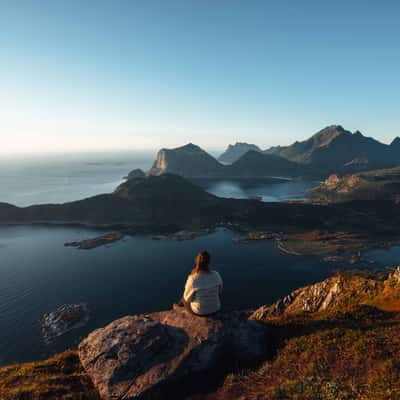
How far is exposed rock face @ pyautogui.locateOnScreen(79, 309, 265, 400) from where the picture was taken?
12656 mm

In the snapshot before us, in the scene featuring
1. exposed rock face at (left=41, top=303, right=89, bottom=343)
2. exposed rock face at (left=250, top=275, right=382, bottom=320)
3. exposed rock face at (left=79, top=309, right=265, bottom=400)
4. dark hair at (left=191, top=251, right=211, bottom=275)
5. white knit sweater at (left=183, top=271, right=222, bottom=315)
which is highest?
dark hair at (left=191, top=251, right=211, bottom=275)

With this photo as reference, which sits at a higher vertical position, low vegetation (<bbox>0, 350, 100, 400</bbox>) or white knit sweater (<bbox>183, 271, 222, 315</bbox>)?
white knit sweater (<bbox>183, 271, 222, 315</bbox>)

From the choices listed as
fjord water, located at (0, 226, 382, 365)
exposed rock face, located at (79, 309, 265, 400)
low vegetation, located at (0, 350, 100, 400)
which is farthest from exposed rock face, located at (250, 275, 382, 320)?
fjord water, located at (0, 226, 382, 365)

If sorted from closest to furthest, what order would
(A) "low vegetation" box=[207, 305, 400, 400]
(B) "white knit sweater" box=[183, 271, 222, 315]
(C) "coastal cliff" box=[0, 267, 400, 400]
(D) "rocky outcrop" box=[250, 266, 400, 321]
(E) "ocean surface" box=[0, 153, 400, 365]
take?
(A) "low vegetation" box=[207, 305, 400, 400], (C) "coastal cliff" box=[0, 267, 400, 400], (B) "white knit sweater" box=[183, 271, 222, 315], (D) "rocky outcrop" box=[250, 266, 400, 321], (E) "ocean surface" box=[0, 153, 400, 365]

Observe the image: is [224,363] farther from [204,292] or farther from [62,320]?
[62,320]

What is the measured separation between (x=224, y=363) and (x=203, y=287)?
11.8 feet

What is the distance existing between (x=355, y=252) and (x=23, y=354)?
142 meters

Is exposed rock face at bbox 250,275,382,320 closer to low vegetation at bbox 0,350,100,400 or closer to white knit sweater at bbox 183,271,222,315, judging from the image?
white knit sweater at bbox 183,271,222,315

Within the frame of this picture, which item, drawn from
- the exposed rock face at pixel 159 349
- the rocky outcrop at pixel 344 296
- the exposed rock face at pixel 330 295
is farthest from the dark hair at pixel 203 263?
the exposed rock face at pixel 330 295

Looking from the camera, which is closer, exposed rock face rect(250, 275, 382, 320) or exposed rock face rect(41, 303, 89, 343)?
exposed rock face rect(250, 275, 382, 320)

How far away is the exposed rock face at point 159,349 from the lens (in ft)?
41.5

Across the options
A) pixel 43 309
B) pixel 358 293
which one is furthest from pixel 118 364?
pixel 43 309

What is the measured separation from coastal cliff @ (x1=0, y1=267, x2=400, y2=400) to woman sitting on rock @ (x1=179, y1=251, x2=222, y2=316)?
691 mm

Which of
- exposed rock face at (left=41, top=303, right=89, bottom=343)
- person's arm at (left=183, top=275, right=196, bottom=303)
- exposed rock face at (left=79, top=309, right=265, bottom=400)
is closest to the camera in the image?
exposed rock face at (left=79, top=309, right=265, bottom=400)
